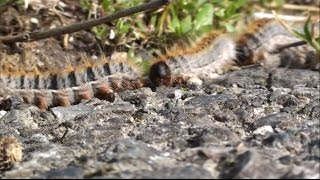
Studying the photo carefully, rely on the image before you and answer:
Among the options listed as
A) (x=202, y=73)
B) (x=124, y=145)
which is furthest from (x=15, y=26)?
(x=124, y=145)

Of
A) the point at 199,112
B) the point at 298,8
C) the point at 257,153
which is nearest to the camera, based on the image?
the point at 257,153

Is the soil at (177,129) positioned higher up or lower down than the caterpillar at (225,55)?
lower down

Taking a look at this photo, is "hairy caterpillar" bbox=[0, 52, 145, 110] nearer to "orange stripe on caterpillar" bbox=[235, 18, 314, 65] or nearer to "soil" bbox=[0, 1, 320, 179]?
"soil" bbox=[0, 1, 320, 179]

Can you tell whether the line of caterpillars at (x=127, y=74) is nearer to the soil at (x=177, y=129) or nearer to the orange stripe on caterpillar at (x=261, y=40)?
the orange stripe on caterpillar at (x=261, y=40)

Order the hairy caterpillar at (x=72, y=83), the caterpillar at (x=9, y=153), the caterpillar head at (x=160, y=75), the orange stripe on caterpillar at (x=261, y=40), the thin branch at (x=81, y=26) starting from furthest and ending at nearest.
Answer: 1. the orange stripe on caterpillar at (x=261, y=40)
2. the caterpillar head at (x=160, y=75)
3. the hairy caterpillar at (x=72, y=83)
4. the thin branch at (x=81, y=26)
5. the caterpillar at (x=9, y=153)

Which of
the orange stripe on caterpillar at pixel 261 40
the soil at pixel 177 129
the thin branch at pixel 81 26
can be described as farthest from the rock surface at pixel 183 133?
the orange stripe on caterpillar at pixel 261 40

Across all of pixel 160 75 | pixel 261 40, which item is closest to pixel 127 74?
pixel 160 75

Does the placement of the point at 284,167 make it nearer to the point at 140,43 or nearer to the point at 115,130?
the point at 115,130
